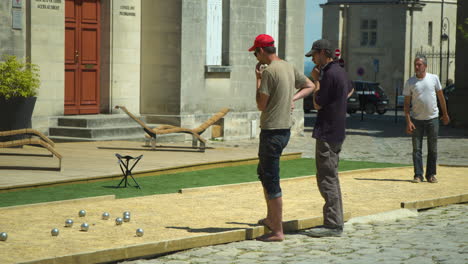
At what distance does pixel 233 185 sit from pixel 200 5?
10.2 metres

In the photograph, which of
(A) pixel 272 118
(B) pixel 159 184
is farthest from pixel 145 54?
(A) pixel 272 118

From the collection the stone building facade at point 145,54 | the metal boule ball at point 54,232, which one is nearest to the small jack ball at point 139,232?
the metal boule ball at point 54,232

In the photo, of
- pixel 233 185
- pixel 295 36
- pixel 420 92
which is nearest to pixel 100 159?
pixel 233 185

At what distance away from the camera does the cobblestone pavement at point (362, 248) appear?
848cm

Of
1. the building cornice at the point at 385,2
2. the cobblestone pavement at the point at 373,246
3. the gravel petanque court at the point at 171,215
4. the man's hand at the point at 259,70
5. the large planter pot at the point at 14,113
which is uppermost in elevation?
the building cornice at the point at 385,2

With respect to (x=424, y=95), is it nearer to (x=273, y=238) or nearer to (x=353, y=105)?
(x=273, y=238)

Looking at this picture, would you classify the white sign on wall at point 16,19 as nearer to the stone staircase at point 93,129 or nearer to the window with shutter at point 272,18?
the stone staircase at point 93,129

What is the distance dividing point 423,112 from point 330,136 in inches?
180

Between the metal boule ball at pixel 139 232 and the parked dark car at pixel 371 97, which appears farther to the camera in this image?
the parked dark car at pixel 371 97

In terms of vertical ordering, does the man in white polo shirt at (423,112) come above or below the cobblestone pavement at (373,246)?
above

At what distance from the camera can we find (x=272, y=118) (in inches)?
367

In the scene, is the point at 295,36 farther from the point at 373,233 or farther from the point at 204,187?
the point at 373,233

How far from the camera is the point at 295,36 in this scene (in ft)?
86.0

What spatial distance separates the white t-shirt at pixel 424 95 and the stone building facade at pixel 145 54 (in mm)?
8124
